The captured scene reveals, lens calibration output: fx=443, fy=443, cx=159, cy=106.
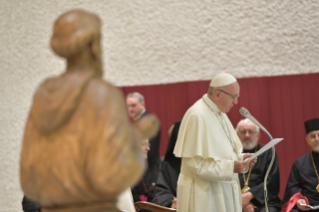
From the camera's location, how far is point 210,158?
12.0 ft

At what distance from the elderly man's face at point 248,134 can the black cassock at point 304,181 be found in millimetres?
550

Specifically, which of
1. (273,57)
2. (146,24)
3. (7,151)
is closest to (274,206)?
(273,57)

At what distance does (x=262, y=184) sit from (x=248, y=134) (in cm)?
63

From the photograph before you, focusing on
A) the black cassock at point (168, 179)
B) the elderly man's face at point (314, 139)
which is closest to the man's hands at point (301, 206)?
the elderly man's face at point (314, 139)

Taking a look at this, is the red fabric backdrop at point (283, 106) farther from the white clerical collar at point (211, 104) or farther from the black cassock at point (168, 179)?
the white clerical collar at point (211, 104)

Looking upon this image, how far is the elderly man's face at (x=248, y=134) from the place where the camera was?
5203mm

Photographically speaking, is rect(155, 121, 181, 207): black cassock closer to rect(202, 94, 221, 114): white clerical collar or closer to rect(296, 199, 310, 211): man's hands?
rect(202, 94, 221, 114): white clerical collar

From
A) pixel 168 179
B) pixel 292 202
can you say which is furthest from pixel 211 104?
pixel 292 202

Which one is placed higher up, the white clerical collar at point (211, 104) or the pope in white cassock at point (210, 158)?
the white clerical collar at point (211, 104)

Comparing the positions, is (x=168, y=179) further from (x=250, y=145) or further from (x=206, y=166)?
(x=206, y=166)

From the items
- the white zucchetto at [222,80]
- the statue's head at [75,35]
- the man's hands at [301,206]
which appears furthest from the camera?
the man's hands at [301,206]

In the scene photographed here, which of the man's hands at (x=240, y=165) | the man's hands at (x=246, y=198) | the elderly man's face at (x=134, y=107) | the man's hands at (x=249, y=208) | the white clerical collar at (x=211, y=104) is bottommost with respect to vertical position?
the man's hands at (x=249, y=208)

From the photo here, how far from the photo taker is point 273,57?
586cm

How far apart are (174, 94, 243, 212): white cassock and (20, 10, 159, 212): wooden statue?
6.68 ft
